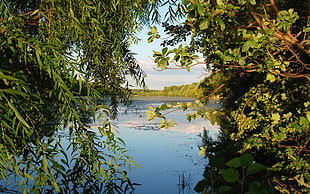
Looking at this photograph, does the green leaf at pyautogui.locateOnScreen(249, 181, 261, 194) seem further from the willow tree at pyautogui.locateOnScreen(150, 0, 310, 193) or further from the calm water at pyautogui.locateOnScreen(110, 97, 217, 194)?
the calm water at pyautogui.locateOnScreen(110, 97, 217, 194)

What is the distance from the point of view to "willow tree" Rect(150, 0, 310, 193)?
1977 mm

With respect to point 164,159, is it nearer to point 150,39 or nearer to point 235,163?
point 150,39

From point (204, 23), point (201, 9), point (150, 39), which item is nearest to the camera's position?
point (201, 9)

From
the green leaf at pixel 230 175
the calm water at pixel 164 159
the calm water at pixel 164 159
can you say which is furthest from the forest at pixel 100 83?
the calm water at pixel 164 159

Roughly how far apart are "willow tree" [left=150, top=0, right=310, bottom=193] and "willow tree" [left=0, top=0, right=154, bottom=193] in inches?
23.8

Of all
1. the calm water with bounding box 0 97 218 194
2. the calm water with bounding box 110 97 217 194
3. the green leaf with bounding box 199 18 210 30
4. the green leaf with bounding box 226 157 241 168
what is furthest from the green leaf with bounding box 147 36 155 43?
the calm water with bounding box 0 97 218 194

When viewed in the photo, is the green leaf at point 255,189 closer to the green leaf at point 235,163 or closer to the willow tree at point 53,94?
the green leaf at point 235,163

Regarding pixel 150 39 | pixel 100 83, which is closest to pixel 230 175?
pixel 150 39

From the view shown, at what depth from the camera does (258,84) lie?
4.79 meters

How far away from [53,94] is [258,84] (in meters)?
3.54

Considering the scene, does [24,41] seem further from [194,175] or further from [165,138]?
[165,138]

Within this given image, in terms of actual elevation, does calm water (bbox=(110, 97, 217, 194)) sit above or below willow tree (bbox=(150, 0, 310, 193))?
below

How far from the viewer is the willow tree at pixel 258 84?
1977 millimetres

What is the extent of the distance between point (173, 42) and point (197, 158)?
453cm
